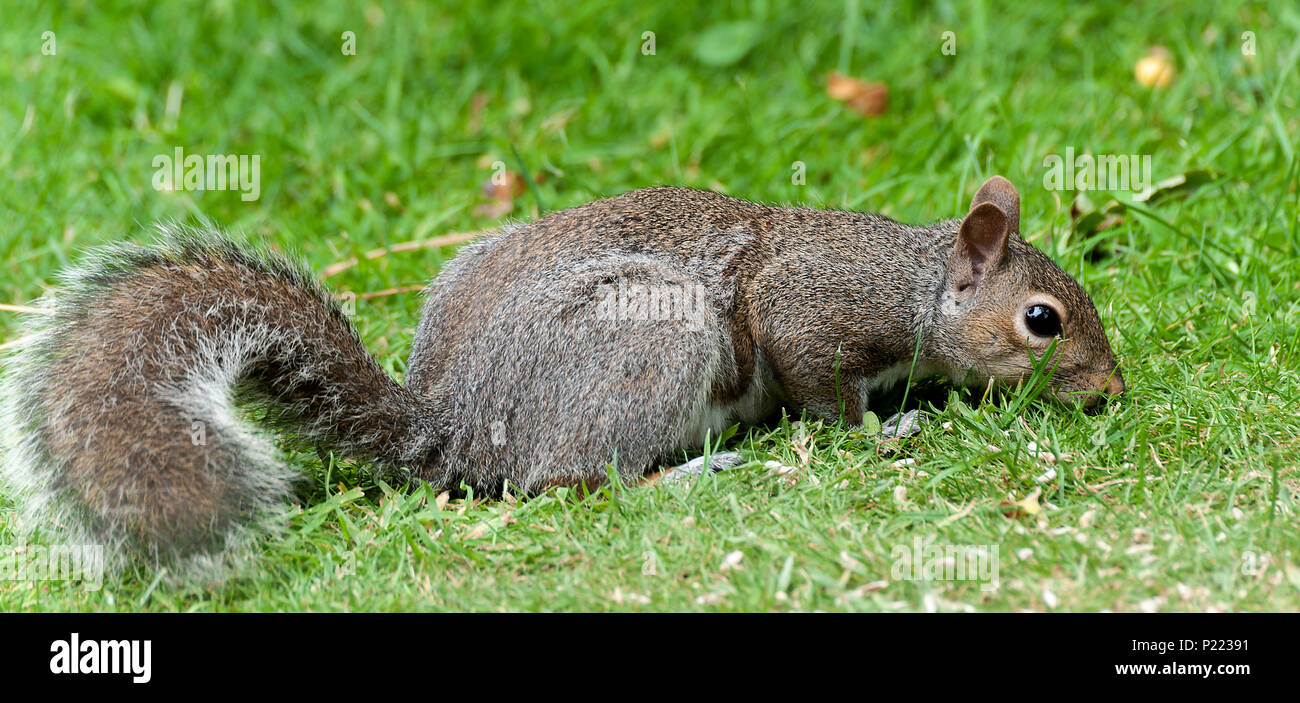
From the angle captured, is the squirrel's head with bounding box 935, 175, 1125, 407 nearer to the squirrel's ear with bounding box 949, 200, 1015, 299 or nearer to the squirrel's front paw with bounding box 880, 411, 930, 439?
the squirrel's ear with bounding box 949, 200, 1015, 299

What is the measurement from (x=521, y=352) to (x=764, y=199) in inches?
71.5

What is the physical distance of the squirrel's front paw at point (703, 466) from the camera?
3418mm

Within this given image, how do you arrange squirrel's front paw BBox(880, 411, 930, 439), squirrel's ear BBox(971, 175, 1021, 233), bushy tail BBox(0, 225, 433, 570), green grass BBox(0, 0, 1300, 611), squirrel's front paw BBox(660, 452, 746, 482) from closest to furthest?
bushy tail BBox(0, 225, 433, 570) → green grass BBox(0, 0, 1300, 611) → squirrel's front paw BBox(660, 452, 746, 482) → squirrel's front paw BBox(880, 411, 930, 439) → squirrel's ear BBox(971, 175, 1021, 233)

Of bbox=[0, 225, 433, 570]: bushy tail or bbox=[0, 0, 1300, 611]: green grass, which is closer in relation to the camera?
bbox=[0, 225, 433, 570]: bushy tail

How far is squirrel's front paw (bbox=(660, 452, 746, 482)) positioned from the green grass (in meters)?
0.08

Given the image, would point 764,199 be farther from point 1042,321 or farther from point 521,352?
point 521,352

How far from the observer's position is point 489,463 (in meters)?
3.52

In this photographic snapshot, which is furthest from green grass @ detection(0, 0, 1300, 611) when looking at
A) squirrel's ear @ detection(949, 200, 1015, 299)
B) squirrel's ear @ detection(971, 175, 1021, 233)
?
squirrel's ear @ detection(971, 175, 1021, 233)

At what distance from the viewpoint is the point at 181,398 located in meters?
2.94

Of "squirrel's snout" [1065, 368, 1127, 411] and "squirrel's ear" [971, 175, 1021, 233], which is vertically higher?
"squirrel's ear" [971, 175, 1021, 233]

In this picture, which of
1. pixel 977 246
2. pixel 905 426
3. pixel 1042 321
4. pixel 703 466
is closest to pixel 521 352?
pixel 703 466

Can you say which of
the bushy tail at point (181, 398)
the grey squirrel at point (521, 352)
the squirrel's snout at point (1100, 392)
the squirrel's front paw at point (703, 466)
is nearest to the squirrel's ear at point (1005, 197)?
the grey squirrel at point (521, 352)

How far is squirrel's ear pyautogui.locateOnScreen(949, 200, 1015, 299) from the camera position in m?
3.61
